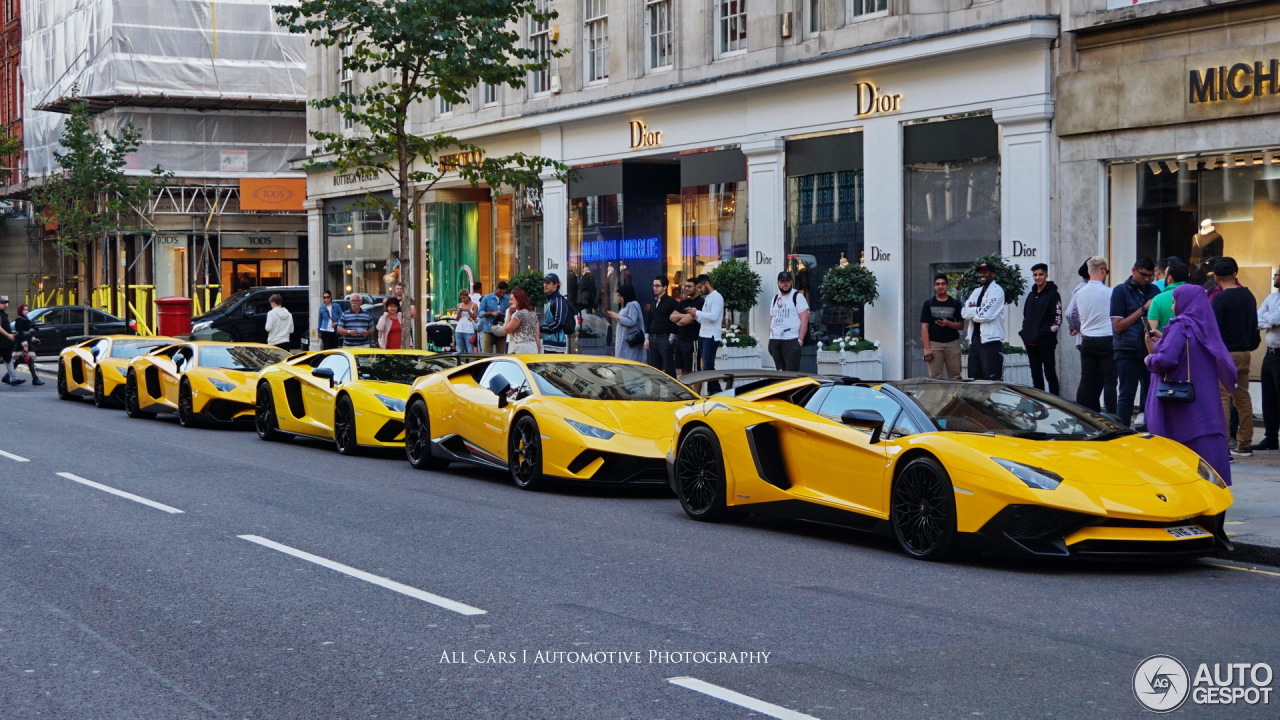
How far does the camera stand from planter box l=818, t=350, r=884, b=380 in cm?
2114

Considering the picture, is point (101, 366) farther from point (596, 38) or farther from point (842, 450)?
point (842, 450)

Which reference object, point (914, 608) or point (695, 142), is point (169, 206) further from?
point (914, 608)

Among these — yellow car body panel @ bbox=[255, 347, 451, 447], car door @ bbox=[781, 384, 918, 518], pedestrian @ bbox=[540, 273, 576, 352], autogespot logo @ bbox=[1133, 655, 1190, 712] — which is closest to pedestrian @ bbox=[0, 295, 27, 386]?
yellow car body panel @ bbox=[255, 347, 451, 447]

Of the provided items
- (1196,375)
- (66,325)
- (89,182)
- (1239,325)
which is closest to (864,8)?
(1239,325)

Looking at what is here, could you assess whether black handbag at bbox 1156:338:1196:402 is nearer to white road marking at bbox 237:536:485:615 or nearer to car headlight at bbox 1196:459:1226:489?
car headlight at bbox 1196:459:1226:489

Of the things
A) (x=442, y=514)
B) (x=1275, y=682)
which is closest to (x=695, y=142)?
(x=442, y=514)

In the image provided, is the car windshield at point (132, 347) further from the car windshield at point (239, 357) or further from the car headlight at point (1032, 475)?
the car headlight at point (1032, 475)

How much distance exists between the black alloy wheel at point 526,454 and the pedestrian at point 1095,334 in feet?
19.7

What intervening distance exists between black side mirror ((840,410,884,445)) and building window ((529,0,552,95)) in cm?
2027

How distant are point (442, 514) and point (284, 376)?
24.4ft

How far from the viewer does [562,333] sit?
20844 millimetres

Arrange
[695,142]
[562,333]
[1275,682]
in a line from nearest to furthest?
1. [1275,682]
2. [562,333]
3. [695,142]

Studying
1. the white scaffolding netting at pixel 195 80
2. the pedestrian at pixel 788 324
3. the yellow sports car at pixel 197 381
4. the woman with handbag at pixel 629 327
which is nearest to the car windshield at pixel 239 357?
the yellow sports car at pixel 197 381

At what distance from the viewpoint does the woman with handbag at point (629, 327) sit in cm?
2094
